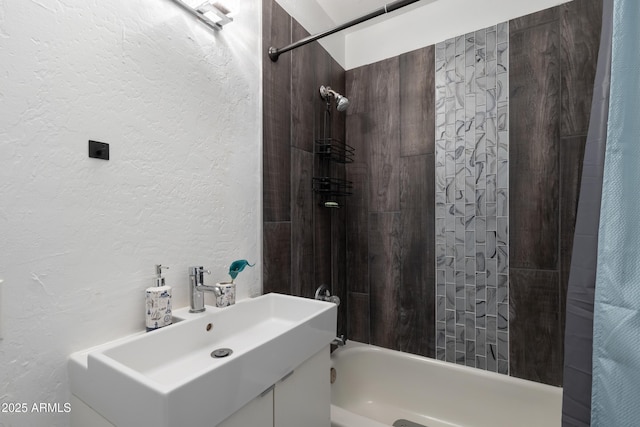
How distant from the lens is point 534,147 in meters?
1.54

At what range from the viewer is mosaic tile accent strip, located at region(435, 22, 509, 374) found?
1.62 meters

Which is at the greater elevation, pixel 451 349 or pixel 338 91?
pixel 338 91

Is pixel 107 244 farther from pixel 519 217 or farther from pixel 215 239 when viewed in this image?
pixel 519 217

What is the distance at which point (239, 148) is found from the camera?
128 centimetres

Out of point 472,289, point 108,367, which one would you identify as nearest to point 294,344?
point 108,367

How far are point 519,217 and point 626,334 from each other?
95cm

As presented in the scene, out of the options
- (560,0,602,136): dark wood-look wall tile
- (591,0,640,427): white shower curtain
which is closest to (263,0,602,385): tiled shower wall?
(560,0,602,136): dark wood-look wall tile

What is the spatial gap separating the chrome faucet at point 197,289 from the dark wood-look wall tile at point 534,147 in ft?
5.02

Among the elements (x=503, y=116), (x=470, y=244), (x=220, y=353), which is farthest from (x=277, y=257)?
(x=503, y=116)

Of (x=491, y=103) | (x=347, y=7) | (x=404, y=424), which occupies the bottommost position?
(x=404, y=424)

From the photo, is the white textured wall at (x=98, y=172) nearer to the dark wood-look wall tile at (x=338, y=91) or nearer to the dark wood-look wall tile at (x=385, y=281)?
the dark wood-look wall tile at (x=338, y=91)

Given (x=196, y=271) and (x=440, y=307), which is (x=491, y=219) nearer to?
(x=440, y=307)

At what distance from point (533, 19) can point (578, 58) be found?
1.03ft

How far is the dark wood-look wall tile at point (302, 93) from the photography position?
1609mm
